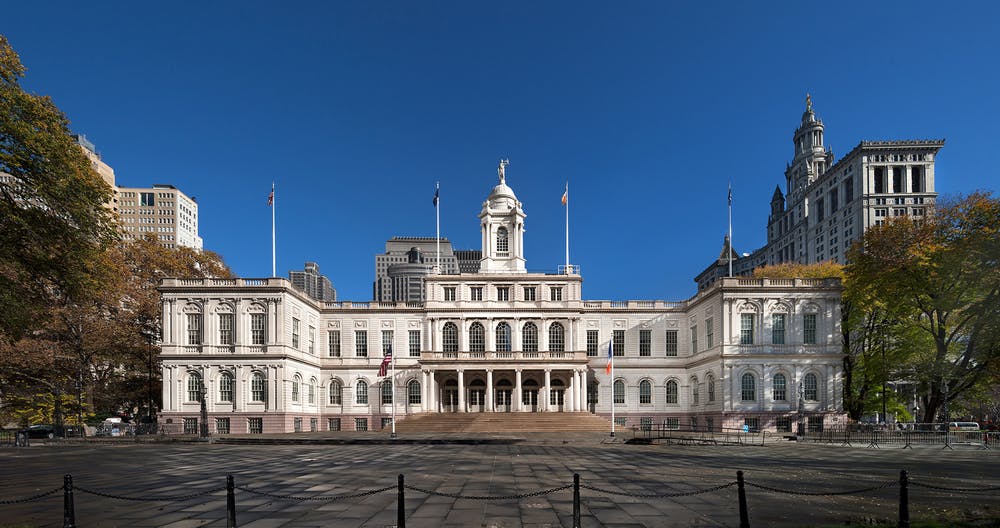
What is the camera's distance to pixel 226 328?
4666cm

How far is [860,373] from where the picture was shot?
47.3 meters

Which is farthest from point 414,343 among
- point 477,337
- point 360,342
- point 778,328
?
point 778,328

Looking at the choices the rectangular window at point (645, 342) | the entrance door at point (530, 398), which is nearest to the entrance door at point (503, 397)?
the entrance door at point (530, 398)

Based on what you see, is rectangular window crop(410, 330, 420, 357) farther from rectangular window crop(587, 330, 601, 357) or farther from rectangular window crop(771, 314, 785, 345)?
rectangular window crop(771, 314, 785, 345)

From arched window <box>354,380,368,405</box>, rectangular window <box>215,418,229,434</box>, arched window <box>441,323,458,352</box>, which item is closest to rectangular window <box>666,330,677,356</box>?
arched window <box>441,323,458,352</box>

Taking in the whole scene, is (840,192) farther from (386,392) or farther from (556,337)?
(386,392)

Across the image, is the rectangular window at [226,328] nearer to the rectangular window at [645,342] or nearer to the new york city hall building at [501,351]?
the new york city hall building at [501,351]

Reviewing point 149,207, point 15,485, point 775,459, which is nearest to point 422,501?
point 15,485

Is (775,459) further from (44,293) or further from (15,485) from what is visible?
(44,293)

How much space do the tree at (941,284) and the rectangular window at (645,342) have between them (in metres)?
17.7

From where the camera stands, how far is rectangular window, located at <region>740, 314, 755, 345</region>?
47.6 m

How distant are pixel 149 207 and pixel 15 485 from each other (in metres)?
166

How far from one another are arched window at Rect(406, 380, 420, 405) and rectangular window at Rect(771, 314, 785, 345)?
30.7 m

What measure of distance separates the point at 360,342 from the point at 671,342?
2877 centimetres
